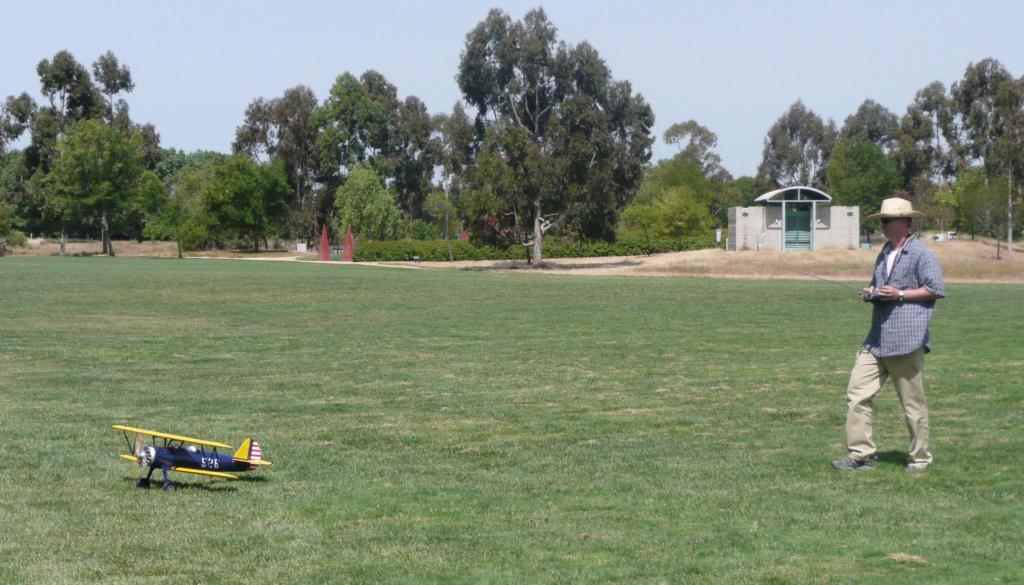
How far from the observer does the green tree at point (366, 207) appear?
113812 millimetres

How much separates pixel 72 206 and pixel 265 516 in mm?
105188

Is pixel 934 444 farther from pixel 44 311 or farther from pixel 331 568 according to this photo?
pixel 44 311

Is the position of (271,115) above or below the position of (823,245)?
above

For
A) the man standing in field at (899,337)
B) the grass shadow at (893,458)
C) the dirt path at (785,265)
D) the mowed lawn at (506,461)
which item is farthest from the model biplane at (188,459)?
the dirt path at (785,265)

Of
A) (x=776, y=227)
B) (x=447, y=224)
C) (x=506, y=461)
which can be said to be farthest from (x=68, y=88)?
(x=506, y=461)

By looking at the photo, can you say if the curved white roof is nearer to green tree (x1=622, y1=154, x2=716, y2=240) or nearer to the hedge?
the hedge

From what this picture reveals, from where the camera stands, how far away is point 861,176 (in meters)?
121

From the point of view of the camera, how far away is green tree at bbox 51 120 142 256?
106 meters

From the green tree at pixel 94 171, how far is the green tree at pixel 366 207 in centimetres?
1947

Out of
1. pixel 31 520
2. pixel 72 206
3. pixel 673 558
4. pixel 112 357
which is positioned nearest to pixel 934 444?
pixel 673 558

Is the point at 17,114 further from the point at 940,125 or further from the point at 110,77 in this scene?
the point at 940,125

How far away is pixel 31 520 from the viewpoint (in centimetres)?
843

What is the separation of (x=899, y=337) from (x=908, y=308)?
25cm

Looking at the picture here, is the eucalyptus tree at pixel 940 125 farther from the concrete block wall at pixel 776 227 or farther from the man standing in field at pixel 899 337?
the man standing in field at pixel 899 337
